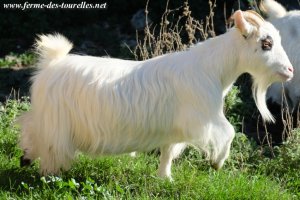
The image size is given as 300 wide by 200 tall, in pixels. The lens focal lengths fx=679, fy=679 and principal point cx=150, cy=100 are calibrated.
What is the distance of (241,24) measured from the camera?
470 centimetres

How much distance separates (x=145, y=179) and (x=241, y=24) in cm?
143

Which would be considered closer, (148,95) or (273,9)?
(148,95)

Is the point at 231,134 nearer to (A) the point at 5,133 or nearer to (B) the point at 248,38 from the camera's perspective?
(B) the point at 248,38

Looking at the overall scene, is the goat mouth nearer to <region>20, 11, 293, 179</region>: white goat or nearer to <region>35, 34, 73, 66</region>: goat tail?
<region>20, 11, 293, 179</region>: white goat

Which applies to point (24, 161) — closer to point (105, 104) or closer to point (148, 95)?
point (105, 104)

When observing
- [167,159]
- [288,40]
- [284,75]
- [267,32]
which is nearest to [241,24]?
[267,32]

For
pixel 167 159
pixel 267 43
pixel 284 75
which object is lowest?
pixel 167 159

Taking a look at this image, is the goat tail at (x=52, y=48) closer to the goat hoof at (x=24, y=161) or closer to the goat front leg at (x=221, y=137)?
the goat hoof at (x=24, y=161)

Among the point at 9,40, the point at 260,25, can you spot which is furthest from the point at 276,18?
the point at 9,40

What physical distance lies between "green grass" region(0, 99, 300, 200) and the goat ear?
120 cm

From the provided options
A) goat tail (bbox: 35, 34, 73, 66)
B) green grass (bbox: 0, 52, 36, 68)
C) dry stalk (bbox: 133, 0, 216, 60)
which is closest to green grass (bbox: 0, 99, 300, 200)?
goat tail (bbox: 35, 34, 73, 66)

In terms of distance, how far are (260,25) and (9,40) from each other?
18.9 ft

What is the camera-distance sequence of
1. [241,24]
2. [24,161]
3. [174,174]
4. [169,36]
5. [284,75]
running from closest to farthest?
[241,24]
[284,75]
[24,161]
[174,174]
[169,36]

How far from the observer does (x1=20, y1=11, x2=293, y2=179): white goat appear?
4.81 m
